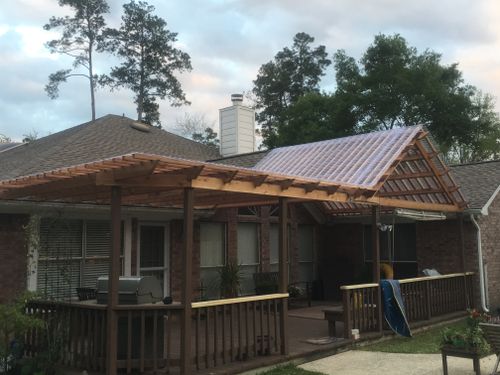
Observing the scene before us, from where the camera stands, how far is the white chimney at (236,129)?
17.7 meters

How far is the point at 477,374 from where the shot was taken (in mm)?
6656

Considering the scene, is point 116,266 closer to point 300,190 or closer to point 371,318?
point 300,190

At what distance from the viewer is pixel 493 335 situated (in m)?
6.56

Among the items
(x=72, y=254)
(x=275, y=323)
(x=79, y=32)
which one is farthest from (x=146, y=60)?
(x=275, y=323)

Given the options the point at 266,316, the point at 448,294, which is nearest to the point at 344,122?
the point at 448,294

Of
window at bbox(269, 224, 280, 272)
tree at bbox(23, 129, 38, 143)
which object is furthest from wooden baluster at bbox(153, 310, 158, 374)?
tree at bbox(23, 129, 38, 143)

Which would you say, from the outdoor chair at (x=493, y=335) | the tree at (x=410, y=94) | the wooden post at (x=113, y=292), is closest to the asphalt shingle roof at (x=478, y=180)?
the outdoor chair at (x=493, y=335)

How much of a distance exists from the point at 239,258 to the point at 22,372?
7216 millimetres

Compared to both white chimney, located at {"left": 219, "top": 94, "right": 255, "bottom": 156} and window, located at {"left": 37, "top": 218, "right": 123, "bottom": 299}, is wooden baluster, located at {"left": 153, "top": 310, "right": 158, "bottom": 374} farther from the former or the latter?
white chimney, located at {"left": 219, "top": 94, "right": 255, "bottom": 156}

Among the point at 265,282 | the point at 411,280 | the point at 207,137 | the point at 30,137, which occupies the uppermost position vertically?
the point at 207,137

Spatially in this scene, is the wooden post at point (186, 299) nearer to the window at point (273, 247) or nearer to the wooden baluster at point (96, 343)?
the wooden baluster at point (96, 343)

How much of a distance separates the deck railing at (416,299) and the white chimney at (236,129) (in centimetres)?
832

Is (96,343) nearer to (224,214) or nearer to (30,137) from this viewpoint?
(224,214)

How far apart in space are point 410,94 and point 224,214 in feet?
67.5
